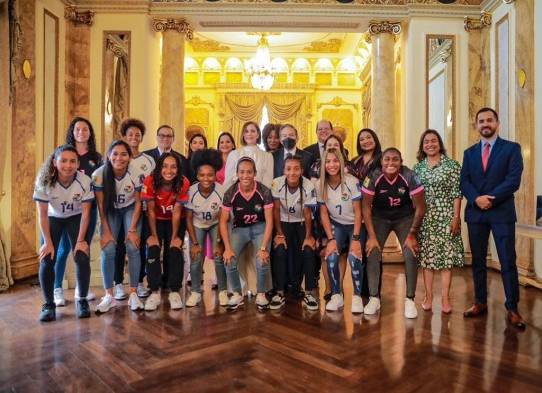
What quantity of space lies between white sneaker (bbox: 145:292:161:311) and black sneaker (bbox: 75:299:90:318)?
0.45 m

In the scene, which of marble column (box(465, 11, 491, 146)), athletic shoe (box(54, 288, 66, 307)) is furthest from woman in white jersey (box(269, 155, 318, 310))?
marble column (box(465, 11, 491, 146))

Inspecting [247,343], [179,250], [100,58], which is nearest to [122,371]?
[247,343]

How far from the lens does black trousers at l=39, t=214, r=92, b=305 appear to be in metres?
3.36

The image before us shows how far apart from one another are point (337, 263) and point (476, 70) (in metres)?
4.40

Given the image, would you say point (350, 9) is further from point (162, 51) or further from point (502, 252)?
point (502, 252)

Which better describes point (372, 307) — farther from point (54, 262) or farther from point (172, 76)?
point (172, 76)

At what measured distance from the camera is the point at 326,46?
37.2 feet

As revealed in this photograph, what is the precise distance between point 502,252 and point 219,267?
2.26 m

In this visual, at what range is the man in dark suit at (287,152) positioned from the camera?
416 centimetres

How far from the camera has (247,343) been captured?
2.82 m

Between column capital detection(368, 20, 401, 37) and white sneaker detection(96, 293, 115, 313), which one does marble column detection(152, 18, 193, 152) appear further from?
white sneaker detection(96, 293, 115, 313)

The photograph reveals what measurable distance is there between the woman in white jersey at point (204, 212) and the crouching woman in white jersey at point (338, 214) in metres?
0.89

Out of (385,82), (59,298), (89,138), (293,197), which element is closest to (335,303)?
(293,197)

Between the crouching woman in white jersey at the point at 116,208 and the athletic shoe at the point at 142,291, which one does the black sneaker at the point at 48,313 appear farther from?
the athletic shoe at the point at 142,291
